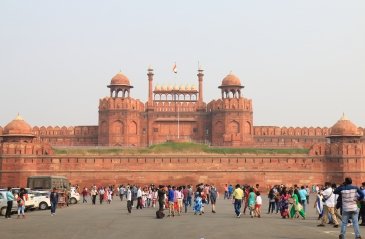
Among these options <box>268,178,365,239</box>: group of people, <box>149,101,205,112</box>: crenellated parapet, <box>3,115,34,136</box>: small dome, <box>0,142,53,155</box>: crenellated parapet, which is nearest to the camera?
<box>268,178,365,239</box>: group of people

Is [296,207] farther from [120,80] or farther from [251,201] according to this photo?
[120,80]

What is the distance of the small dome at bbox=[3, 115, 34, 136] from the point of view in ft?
141

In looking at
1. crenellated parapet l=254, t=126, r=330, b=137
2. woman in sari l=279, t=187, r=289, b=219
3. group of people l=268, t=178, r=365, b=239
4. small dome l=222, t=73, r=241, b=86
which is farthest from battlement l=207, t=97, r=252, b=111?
woman in sari l=279, t=187, r=289, b=219

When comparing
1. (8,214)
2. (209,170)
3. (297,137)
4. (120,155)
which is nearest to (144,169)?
(120,155)

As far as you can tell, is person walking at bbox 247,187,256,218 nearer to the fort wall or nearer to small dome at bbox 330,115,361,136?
the fort wall

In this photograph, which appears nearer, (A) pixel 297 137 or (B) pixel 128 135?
(B) pixel 128 135

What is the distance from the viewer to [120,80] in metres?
51.1

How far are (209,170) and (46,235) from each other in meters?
29.1

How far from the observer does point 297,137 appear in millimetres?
52719

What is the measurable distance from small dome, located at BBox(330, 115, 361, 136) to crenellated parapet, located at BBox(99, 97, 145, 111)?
54.9 ft

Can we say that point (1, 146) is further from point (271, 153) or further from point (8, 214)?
point (8, 214)

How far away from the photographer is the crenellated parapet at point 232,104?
49750 mm

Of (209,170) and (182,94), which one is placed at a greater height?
(182,94)

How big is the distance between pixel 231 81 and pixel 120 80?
9747 millimetres
